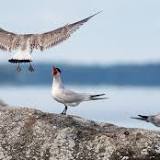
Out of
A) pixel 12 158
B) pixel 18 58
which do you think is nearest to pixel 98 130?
pixel 12 158

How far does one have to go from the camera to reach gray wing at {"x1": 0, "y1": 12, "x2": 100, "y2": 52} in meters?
11.2

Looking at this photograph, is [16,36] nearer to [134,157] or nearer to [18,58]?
[18,58]

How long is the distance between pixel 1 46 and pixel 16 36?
0.35 m

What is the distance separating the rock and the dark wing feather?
5.57 meters

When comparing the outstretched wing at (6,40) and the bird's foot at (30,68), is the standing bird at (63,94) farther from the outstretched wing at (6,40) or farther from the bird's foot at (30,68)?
the outstretched wing at (6,40)

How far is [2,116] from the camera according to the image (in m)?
5.86

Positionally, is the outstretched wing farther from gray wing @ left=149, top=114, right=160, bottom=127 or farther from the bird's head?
gray wing @ left=149, top=114, right=160, bottom=127

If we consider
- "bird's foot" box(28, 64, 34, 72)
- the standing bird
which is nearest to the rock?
→ the standing bird

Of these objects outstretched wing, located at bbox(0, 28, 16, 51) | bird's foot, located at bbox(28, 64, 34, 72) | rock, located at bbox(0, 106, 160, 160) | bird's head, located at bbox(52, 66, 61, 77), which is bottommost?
rock, located at bbox(0, 106, 160, 160)

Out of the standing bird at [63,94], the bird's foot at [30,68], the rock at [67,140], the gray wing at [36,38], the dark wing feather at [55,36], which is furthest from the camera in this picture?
the dark wing feather at [55,36]

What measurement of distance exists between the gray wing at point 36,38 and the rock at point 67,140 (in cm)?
536

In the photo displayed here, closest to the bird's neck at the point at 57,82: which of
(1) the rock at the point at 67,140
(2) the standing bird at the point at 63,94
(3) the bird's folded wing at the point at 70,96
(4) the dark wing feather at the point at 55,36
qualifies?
(2) the standing bird at the point at 63,94

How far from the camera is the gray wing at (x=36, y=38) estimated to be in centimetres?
1118

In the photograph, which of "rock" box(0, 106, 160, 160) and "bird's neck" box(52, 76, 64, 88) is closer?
"rock" box(0, 106, 160, 160)
